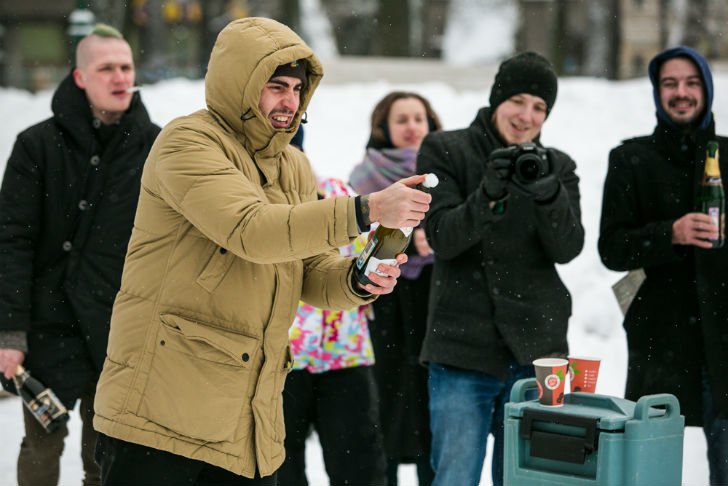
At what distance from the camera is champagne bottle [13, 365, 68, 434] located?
493cm

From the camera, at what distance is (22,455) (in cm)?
520

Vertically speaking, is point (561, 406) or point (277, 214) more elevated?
point (277, 214)

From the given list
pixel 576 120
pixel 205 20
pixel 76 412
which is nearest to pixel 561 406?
pixel 76 412

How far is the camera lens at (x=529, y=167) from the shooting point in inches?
171

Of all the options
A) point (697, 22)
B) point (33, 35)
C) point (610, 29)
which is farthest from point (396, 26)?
point (33, 35)

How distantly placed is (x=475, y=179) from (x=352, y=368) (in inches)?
43.9

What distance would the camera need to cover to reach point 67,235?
514 cm

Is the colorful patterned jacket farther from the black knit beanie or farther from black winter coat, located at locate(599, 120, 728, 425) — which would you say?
black winter coat, located at locate(599, 120, 728, 425)

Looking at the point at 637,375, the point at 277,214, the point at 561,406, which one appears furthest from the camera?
the point at 637,375

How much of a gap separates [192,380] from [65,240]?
203cm

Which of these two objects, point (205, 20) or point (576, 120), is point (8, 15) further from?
point (576, 120)

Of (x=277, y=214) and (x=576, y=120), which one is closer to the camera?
(x=277, y=214)

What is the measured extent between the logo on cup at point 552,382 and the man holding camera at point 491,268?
896 mm

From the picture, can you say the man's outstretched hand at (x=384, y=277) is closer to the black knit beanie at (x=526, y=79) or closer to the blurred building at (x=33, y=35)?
the black knit beanie at (x=526, y=79)
